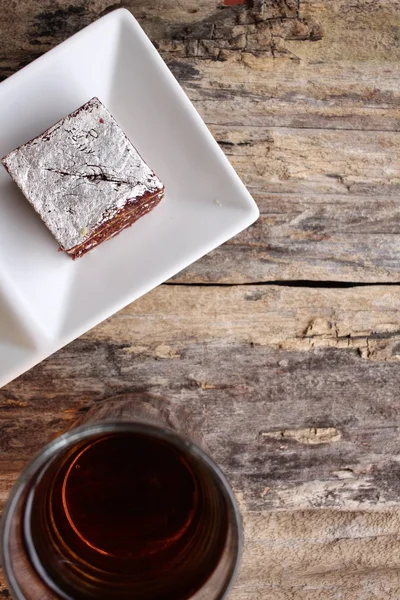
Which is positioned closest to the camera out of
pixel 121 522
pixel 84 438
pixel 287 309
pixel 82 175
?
pixel 84 438

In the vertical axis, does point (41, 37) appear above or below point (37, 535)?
above

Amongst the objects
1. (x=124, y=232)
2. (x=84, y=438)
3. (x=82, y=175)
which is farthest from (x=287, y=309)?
(x=84, y=438)

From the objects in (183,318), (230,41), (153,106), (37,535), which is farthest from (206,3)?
(37,535)

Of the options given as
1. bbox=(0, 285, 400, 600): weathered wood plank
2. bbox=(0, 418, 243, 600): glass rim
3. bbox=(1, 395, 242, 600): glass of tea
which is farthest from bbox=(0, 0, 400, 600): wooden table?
bbox=(0, 418, 243, 600): glass rim

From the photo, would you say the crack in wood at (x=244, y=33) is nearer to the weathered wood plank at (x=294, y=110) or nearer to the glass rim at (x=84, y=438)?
the weathered wood plank at (x=294, y=110)

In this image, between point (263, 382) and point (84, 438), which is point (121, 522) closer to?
point (84, 438)

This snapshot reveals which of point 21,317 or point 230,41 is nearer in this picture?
point 21,317

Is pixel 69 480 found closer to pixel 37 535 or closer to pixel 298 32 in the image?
pixel 37 535
